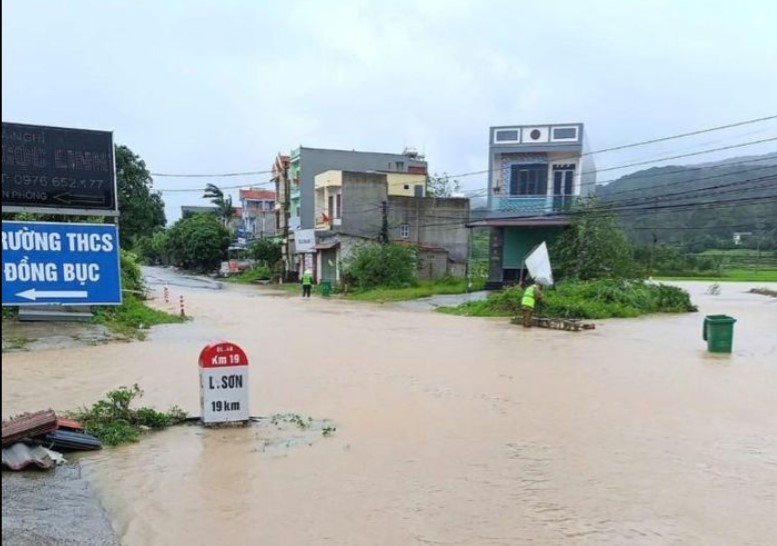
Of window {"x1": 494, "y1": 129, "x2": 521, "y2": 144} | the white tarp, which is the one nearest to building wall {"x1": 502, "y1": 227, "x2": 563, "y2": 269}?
window {"x1": 494, "y1": 129, "x2": 521, "y2": 144}

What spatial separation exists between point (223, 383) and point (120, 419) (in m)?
1.25

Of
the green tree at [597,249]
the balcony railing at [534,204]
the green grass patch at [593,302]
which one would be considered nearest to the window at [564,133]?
the balcony railing at [534,204]

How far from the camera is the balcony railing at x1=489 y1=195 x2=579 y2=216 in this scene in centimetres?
3456

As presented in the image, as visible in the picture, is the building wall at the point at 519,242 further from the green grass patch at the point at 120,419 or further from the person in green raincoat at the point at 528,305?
the green grass patch at the point at 120,419

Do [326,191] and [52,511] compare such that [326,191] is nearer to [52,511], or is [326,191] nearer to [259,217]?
[259,217]

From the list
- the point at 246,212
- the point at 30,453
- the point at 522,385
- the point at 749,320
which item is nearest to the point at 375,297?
the point at 749,320

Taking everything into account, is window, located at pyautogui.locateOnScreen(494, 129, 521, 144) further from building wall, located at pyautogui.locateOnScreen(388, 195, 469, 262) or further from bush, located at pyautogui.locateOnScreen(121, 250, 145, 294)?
bush, located at pyautogui.locateOnScreen(121, 250, 145, 294)

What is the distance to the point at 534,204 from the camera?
3531 centimetres

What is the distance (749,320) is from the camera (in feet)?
80.5

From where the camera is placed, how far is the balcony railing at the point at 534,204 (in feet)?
A: 113

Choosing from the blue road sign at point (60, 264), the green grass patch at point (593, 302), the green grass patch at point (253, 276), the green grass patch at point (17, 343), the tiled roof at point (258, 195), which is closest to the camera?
the green grass patch at point (17, 343)

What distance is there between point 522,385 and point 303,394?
3976 mm

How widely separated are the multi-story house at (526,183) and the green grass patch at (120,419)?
28.3 m

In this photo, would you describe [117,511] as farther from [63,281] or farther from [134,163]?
[134,163]
